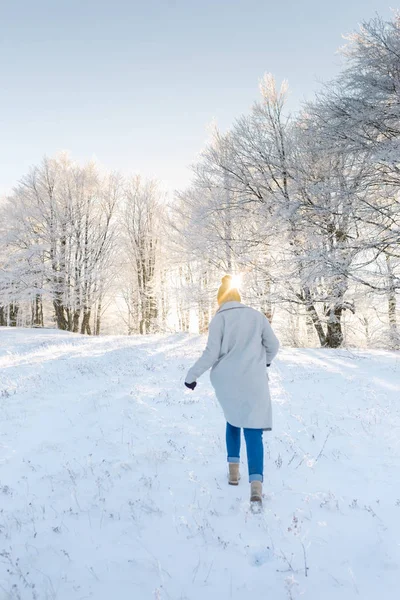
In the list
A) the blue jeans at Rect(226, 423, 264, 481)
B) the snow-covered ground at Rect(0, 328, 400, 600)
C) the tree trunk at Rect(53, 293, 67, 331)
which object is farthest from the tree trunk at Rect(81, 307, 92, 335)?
the blue jeans at Rect(226, 423, 264, 481)

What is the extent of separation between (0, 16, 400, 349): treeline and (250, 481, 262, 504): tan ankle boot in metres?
9.30

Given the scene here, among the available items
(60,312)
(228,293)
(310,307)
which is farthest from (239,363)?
(60,312)

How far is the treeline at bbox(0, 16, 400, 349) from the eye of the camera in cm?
1092

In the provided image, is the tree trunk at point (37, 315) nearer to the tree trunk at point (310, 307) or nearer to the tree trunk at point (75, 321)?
the tree trunk at point (75, 321)

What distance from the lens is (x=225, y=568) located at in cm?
255

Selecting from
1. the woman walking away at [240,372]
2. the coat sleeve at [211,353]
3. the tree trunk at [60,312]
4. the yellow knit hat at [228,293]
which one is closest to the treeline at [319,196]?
the yellow knit hat at [228,293]

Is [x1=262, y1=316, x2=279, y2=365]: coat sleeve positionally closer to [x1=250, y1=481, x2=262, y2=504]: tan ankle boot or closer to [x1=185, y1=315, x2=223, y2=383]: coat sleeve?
[x1=185, y1=315, x2=223, y2=383]: coat sleeve

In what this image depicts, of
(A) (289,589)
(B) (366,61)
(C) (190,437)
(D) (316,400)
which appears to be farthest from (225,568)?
(B) (366,61)

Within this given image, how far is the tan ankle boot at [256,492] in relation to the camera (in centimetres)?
334

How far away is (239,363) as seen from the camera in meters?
3.67

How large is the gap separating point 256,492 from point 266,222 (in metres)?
13.2

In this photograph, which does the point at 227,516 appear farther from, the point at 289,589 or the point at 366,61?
the point at 366,61

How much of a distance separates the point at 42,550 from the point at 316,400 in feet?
17.3

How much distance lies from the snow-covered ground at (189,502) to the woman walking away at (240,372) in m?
0.53
